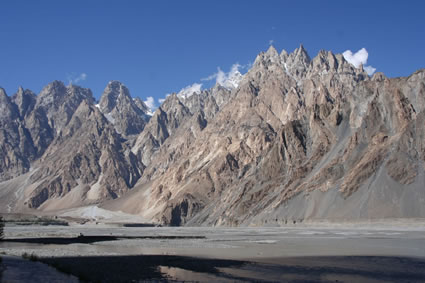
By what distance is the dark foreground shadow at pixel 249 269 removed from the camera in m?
28.7

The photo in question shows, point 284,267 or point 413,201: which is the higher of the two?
point 413,201

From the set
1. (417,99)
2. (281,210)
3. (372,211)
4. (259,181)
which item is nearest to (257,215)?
(281,210)

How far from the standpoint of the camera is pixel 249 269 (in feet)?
109

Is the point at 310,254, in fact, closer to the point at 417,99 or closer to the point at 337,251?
the point at 337,251

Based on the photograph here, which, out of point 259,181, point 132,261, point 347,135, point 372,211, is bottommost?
point 132,261

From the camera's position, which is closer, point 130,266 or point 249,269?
point 249,269

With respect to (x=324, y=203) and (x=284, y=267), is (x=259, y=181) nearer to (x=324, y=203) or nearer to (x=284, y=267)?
(x=324, y=203)

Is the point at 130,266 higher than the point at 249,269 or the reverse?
the reverse

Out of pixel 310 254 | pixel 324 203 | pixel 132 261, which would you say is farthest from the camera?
pixel 324 203

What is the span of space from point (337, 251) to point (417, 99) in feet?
274

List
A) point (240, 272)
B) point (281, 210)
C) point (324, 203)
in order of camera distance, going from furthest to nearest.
Answer: 1. point (281, 210)
2. point (324, 203)
3. point (240, 272)

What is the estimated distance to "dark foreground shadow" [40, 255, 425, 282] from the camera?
94.2 ft

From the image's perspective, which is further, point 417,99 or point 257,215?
point 257,215

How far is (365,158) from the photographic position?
112 meters
